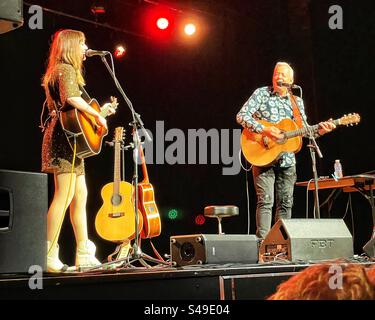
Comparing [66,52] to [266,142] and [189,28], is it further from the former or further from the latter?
[189,28]

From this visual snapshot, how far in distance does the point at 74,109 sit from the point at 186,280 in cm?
165

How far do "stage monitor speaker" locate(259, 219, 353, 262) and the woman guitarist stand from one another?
129 centimetres

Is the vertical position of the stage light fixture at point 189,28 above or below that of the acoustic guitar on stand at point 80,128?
above

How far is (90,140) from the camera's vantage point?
413cm

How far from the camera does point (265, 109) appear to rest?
5.45m

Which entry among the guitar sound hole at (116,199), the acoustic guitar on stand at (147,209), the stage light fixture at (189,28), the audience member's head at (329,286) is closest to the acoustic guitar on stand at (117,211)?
the guitar sound hole at (116,199)

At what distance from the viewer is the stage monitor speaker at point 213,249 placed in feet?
11.2

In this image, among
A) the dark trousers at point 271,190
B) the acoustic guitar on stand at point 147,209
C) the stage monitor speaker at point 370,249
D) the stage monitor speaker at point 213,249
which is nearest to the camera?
the stage monitor speaker at point 213,249

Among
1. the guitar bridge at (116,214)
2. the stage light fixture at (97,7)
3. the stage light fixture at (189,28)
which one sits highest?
the stage light fixture at (189,28)

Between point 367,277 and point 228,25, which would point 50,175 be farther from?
point 367,277

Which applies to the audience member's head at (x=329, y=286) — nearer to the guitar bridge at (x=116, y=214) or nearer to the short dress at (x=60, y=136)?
the short dress at (x=60, y=136)

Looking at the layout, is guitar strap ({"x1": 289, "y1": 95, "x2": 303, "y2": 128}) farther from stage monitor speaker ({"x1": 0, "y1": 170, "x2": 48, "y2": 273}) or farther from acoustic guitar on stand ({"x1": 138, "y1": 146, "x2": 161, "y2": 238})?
stage monitor speaker ({"x1": 0, "y1": 170, "x2": 48, "y2": 273})

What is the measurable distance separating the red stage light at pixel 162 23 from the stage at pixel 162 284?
14.4ft

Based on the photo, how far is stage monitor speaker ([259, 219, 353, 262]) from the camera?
3717mm
